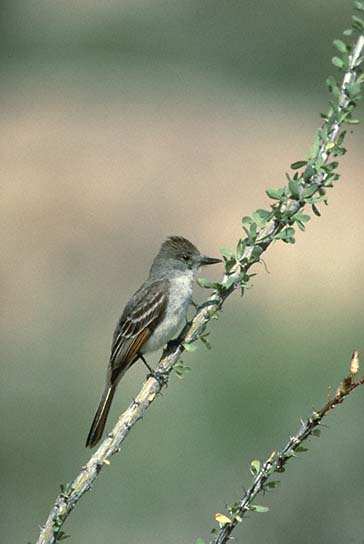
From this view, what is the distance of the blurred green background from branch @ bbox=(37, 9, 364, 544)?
4899mm

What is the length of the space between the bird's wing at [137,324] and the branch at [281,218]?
8.97 feet

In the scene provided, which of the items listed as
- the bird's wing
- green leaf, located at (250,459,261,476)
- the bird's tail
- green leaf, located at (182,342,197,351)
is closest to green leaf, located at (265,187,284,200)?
green leaf, located at (182,342,197,351)

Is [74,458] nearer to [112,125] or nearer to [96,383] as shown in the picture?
[96,383]

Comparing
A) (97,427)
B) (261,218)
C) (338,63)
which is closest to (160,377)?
(261,218)

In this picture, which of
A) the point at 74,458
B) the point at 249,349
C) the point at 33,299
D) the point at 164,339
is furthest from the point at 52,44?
the point at 164,339

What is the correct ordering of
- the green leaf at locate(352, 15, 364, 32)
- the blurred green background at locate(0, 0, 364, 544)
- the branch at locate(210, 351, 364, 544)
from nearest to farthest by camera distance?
the branch at locate(210, 351, 364, 544), the green leaf at locate(352, 15, 364, 32), the blurred green background at locate(0, 0, 364, 544)

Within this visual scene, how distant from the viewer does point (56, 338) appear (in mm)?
13867

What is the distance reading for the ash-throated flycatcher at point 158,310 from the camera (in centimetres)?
641

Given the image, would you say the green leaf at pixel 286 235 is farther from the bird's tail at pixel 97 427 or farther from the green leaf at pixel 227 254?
the bird's tail at pixel 97 427

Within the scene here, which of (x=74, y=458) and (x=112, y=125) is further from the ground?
(x=112, y=125)

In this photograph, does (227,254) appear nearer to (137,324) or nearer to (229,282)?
(229,282)

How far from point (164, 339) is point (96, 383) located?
5.99m

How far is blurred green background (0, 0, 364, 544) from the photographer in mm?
10188

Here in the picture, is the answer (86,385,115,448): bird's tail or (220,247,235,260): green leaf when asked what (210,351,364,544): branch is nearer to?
(220,247,235,260): green leaf
